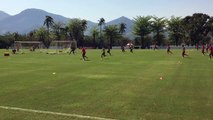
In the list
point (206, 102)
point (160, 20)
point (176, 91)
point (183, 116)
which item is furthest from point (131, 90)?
point (160, 20)

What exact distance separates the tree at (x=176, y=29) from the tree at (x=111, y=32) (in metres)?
20.9

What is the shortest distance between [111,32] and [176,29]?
25.6m

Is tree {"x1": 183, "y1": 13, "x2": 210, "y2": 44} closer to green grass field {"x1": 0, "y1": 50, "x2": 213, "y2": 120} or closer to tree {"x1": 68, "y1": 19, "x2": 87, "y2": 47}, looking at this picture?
tree {"x1": 68, "y1": 19, "x2": 87, "y2": 47}

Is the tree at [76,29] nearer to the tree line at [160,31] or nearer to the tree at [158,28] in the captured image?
the tree line at [160,31]

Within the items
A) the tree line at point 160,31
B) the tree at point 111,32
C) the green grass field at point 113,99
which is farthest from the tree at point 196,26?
the green grass field at point 113,99

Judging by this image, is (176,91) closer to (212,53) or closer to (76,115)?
(76,115)

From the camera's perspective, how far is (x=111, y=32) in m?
149

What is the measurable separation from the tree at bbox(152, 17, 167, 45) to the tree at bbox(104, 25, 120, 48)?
638 inches

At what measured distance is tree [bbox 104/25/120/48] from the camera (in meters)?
148

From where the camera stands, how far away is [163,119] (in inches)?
457

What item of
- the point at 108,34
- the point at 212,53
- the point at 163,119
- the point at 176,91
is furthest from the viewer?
the point at 108,34

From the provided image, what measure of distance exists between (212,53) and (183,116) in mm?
39071

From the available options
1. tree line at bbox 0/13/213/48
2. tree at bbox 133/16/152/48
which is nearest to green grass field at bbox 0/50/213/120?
tree line at bbox 0/13/213/48

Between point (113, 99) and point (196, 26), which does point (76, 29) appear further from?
point (113, 99)
